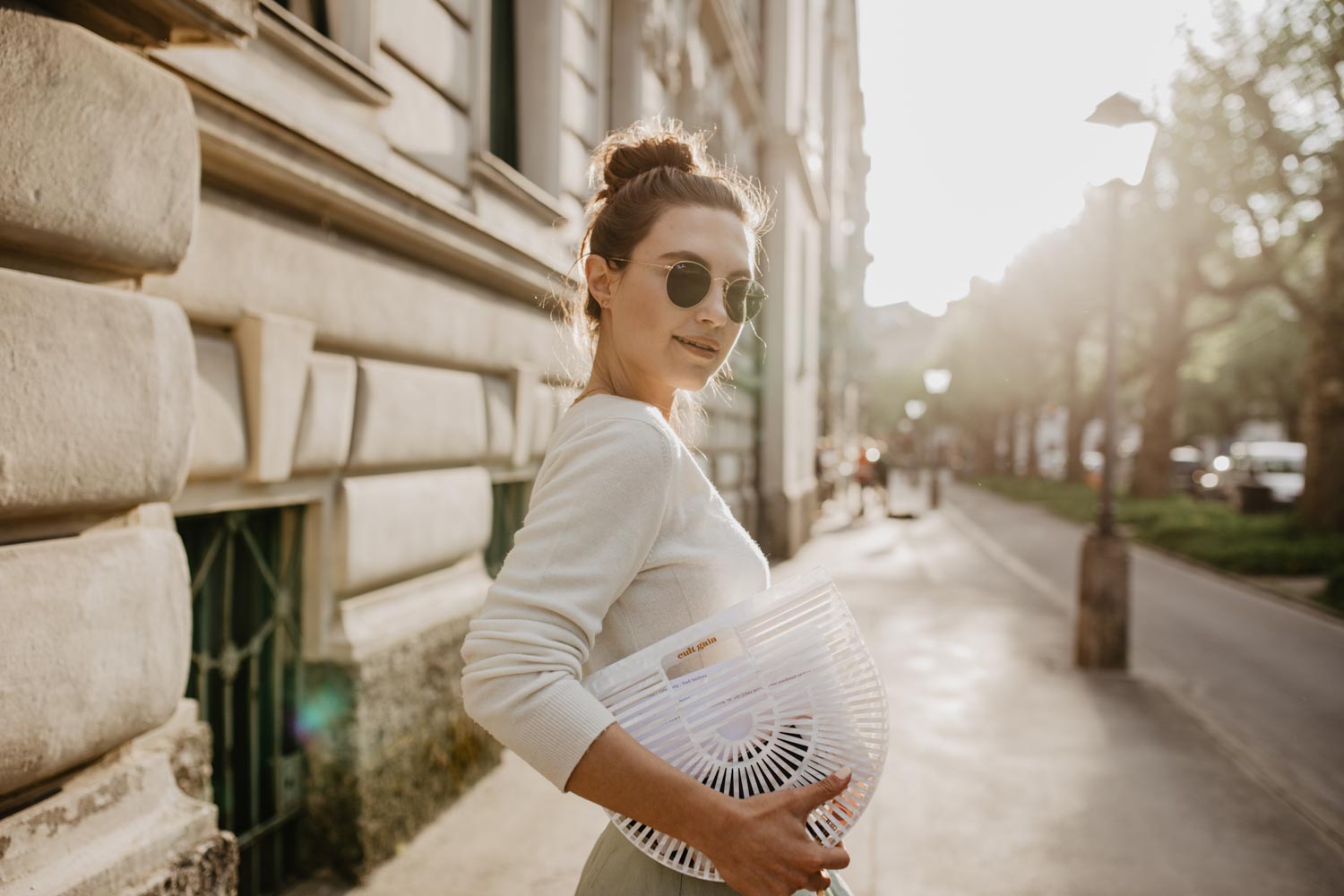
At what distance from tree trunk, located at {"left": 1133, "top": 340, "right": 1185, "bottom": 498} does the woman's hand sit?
27.7 m

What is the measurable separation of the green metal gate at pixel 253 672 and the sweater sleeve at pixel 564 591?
7.99ft

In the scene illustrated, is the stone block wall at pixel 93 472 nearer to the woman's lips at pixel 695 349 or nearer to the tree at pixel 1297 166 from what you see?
the woman's lips at pixel 695 349

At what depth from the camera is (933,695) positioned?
6.88m

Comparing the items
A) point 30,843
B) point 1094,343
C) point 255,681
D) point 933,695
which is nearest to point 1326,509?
point 933,695

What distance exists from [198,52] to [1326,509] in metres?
18.1

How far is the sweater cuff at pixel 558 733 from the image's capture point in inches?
47.4

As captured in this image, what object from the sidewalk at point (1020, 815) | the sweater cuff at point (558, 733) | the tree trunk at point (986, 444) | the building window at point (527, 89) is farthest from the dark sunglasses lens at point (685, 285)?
the tree trunk at point (986, 444)

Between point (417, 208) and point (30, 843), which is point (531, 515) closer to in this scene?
point (30, 843)

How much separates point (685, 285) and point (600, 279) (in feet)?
0.56

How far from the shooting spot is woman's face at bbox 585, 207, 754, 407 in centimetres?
156

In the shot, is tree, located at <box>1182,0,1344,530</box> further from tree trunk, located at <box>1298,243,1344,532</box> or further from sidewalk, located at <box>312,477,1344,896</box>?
sidewalk, located at <box>312,477,1344,896</box>

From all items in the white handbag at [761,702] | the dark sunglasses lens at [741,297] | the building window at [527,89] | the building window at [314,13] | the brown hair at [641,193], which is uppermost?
the building window at [527,89]

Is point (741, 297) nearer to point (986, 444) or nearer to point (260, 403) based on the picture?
point (260, 403)

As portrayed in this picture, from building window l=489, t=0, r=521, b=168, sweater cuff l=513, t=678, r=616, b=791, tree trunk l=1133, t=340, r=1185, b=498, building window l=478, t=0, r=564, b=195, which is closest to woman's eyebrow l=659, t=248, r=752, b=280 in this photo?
sweater cuff l=513, t=678, r=616, b=791
